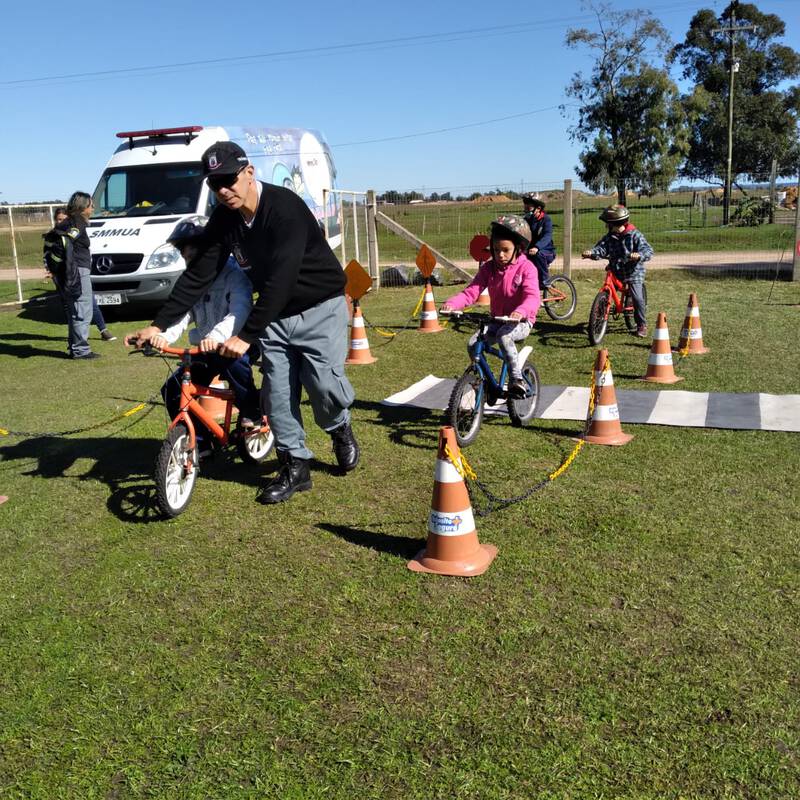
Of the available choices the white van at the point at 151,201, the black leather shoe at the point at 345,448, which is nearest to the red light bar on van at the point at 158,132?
the white van at the point at 151,201

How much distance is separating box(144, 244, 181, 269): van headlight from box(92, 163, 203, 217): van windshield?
1051mm

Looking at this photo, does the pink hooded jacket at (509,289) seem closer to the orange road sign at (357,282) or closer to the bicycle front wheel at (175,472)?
the bicycle front wheel at (175,472)

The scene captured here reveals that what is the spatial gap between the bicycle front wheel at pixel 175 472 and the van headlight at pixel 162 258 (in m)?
8.84

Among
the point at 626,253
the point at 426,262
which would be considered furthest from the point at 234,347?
the point at 426,262

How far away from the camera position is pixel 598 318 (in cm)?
992

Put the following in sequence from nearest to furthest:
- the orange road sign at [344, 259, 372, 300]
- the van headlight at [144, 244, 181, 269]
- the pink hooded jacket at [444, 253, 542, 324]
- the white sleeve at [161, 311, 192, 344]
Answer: the white sleeve at [161, 311, 192, 344], the pink hooded jacket at [444, 253, 542, 324], the orange road sign at [344, 259, 372, 300], the van headlight at [144, 244, 181, 269]

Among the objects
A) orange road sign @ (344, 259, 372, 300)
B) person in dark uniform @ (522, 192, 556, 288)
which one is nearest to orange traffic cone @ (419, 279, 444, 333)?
orange road sign @ (344, 259, 372, 300)

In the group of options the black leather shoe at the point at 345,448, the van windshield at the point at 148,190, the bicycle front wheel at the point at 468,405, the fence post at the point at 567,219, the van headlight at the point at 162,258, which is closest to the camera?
the black leather shoe at the point at 345,448

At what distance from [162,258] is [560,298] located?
22.0 feet

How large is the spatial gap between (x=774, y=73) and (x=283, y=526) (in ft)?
249

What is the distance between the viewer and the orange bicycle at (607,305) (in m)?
9.91

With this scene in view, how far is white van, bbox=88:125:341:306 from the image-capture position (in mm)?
13117

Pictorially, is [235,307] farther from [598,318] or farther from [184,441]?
[598,318]

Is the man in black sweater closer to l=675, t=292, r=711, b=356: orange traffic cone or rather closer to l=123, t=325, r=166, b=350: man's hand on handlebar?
l=123, t=325, r=166, b=350: man's hand on handlebar
